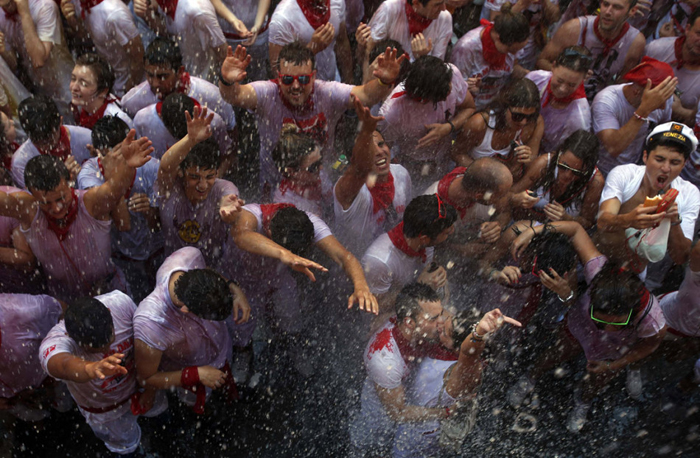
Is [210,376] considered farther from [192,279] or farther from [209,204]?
[209,204]

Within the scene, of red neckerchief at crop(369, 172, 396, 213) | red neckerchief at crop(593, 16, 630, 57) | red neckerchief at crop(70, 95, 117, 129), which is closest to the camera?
red neckerchief at crop(369, 172, 396, 213)

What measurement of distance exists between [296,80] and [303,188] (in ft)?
2.70

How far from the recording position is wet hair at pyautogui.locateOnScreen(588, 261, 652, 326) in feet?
12.2

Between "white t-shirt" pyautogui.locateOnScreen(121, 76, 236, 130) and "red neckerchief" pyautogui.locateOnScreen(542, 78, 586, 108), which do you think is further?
"red neckerchief" pyautogui.locateOnScreen(542, 78, 586, 108)

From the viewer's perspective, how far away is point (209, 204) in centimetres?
407

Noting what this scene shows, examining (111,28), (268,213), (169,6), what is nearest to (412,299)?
(268,213)

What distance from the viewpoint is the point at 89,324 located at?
3283mm

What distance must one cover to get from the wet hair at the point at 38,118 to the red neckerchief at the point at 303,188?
168cm

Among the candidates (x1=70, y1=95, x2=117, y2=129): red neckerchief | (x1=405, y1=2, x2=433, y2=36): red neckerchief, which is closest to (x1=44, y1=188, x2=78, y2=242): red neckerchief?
(x1=70, y1=95, x2=117, y2=129): red neckerchief

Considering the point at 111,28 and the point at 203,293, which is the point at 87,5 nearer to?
the point at 111,28

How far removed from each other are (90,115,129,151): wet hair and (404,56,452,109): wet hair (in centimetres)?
217

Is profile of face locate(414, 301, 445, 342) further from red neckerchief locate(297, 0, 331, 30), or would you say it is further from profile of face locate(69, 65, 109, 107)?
profile of face locate(69, 65, 109, 107)

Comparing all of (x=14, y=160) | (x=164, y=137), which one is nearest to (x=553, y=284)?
(x=164, y=137)

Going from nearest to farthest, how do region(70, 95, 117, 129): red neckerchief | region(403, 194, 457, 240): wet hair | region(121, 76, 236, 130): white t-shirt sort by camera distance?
1. region(403, 194, 457, 240): wet hair
2. region(70, 95, 117, 129): red neckerchief
3. region(121, 76, 236, 130): white t-shirt
